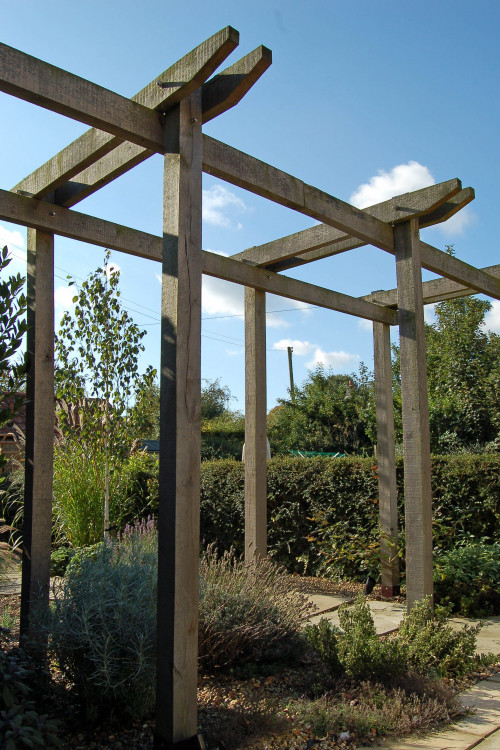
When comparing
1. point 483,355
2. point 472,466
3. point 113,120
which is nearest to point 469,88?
point 472,466

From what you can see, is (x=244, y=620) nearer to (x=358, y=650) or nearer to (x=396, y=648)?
(x=358, y=650)

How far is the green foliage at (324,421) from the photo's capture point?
586 inches

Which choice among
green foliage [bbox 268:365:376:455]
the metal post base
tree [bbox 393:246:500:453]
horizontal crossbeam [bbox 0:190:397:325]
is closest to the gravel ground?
the metal post base

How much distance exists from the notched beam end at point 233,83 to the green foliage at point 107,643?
2064 millimetres

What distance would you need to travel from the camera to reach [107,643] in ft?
7.37

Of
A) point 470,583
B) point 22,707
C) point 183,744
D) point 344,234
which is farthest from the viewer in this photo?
point 470,583

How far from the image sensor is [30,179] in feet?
10.5

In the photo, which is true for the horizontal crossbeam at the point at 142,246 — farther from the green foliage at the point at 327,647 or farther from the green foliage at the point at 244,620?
the green foliage at the point at 327,647

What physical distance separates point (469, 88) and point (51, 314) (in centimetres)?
368

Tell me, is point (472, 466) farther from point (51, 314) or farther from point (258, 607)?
point (51, 314)

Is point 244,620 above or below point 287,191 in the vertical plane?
below

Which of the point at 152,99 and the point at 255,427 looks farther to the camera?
the point at 255,427

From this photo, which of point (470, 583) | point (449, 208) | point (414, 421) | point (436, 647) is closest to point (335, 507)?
point (470, 583)

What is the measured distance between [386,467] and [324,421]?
33.5 feet
